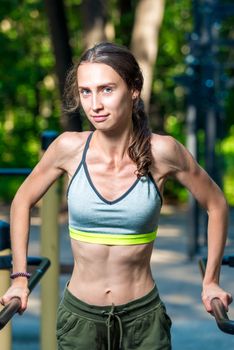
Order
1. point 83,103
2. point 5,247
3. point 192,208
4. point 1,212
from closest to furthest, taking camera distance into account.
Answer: point 83,103 < point 5,247 < point 192,208 < point 1,212

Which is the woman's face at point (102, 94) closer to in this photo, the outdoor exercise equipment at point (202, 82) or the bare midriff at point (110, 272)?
the bare midriff at point (110, 272)

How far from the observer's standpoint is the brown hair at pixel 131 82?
3.13 m

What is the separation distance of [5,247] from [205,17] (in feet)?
28.8

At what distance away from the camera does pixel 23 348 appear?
7.05 meters

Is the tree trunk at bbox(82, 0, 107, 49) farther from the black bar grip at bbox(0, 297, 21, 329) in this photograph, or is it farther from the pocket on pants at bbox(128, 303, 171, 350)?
the black bar grip at bbox(0, 297, 21, 329)

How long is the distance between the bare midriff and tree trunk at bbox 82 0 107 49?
11.4m

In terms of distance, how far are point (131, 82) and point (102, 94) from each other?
11 centimetres

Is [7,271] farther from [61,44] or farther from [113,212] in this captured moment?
[61,44]

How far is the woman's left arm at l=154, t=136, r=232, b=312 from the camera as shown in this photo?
3.25 metres

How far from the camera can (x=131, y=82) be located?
318cm

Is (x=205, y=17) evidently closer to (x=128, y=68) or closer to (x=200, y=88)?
(x=200, y=88)

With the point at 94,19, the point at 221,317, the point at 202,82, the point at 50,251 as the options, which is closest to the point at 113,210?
the point at 221,317

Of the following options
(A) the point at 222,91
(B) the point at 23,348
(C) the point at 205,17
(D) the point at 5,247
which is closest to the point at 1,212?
(A) the point at 222,91

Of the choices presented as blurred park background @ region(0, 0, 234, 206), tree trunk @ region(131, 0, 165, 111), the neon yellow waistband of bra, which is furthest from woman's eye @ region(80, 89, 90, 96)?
tree trunk @ region(131, 0, 165, 111)
